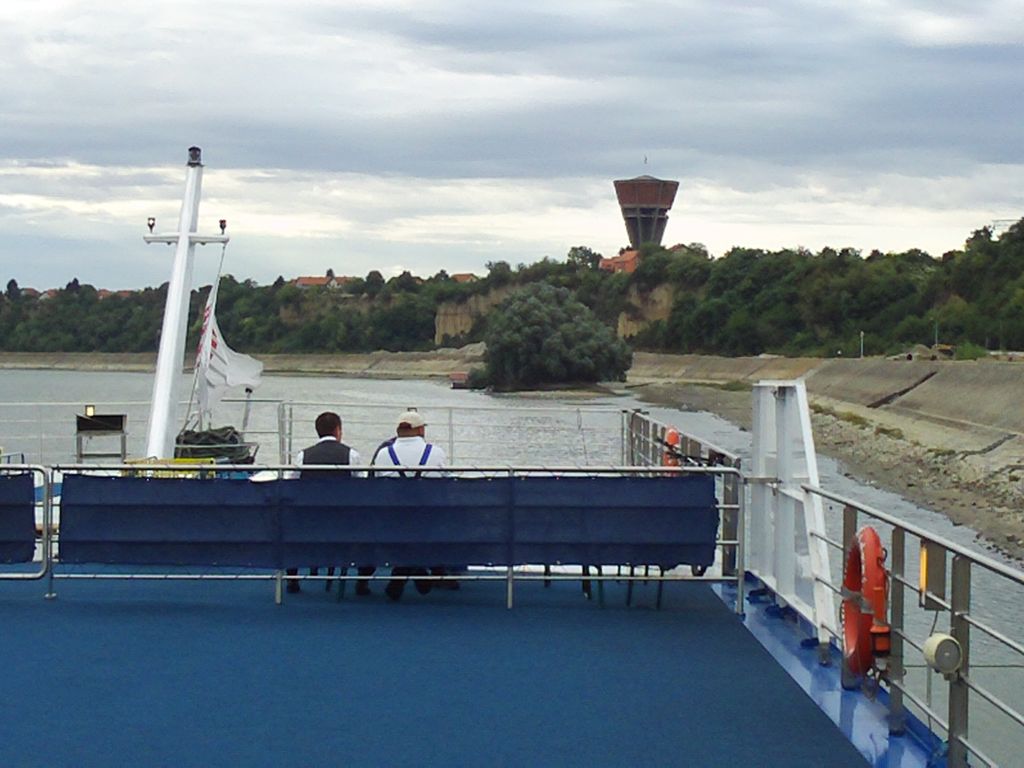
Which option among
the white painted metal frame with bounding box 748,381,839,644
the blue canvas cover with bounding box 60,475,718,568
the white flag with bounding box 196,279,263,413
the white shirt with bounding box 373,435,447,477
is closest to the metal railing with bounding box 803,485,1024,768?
the white painted metal frame with bounding box 748,381,839,644

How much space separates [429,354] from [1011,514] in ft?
445

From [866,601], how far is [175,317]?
971 cm

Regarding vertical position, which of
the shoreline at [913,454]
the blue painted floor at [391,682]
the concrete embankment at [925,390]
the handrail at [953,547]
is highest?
the handrail at [953,547]

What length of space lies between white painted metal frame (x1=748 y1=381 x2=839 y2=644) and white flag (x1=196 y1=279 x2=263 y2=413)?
7.94 metres

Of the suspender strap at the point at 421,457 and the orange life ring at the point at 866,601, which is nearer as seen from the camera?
Result: the orange life ring at the point at 866,601

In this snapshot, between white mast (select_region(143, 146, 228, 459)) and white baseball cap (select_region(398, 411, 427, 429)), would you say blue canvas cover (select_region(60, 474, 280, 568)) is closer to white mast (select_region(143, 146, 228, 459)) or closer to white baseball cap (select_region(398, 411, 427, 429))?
white baseball cap (select_region(398, 411, 427, 429))

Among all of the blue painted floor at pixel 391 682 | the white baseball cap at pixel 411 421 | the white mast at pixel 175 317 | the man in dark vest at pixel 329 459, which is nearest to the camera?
the blue painted floor at pixel 391 682

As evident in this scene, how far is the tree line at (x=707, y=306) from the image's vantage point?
103812 millimetres

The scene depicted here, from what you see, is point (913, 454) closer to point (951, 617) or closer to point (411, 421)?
point (411, 421)

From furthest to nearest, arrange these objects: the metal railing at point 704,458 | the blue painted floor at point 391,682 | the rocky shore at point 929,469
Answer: the rocky shore at point 929,469, the metal railing at point 704,458, the blue painted floor at point 391,682

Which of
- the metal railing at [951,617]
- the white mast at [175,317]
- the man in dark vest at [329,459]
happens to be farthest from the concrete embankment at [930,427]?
the metal railing at [951,617]

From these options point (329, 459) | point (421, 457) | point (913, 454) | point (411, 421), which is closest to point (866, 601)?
point (421, 457)

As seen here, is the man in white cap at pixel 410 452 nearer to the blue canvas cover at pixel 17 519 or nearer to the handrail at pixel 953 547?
the blue canvas cover at pixel 17 519

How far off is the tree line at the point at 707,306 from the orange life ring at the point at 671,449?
54.7 m
